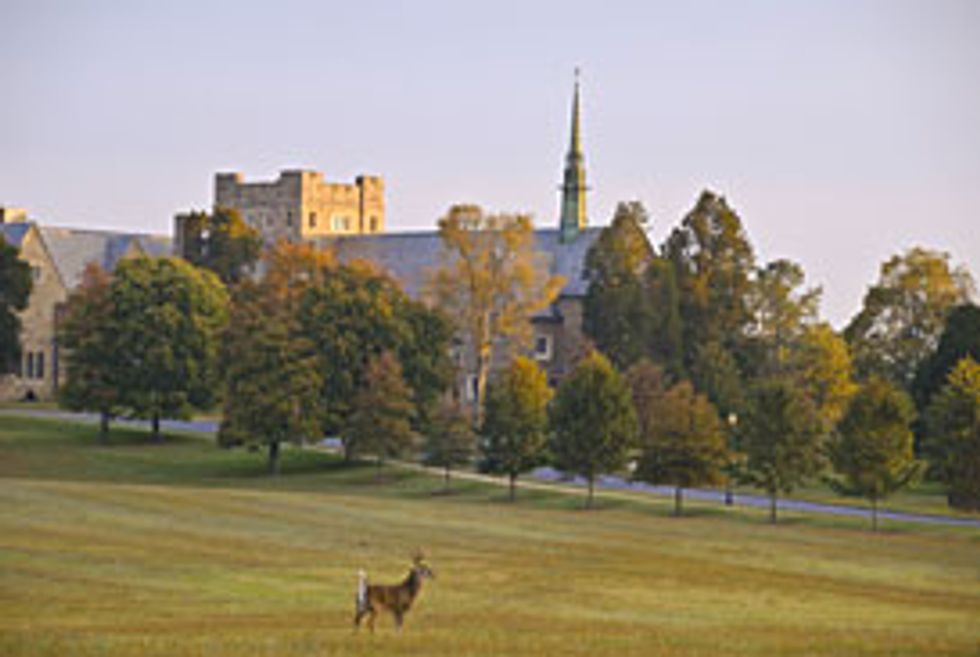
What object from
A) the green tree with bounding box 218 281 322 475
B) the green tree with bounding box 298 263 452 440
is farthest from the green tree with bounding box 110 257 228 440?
the green tree with bounding box 298 263 452 440

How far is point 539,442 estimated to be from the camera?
69625 mm

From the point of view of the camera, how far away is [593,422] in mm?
67688

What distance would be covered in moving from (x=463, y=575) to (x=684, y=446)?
90.2 ft

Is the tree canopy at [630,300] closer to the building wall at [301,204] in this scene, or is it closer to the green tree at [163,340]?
the green tree at [163,340]

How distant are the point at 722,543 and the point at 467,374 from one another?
186 feet

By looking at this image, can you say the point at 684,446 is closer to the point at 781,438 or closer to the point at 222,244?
the point at 781,438

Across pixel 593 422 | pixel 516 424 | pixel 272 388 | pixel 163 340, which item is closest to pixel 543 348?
pixel 163 340

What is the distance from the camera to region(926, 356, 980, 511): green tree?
59.7 m

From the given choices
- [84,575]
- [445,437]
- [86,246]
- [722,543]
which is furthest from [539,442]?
[86,246]

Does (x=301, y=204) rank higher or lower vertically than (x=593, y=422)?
higher

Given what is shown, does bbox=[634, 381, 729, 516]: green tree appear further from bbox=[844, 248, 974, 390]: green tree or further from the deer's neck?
the deer's neck

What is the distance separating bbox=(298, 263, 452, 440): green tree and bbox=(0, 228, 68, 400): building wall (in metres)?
40.7

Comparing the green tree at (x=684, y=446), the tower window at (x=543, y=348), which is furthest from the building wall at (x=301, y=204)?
the green tree at (x=684, y=446)

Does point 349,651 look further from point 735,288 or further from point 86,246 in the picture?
point 86,246
